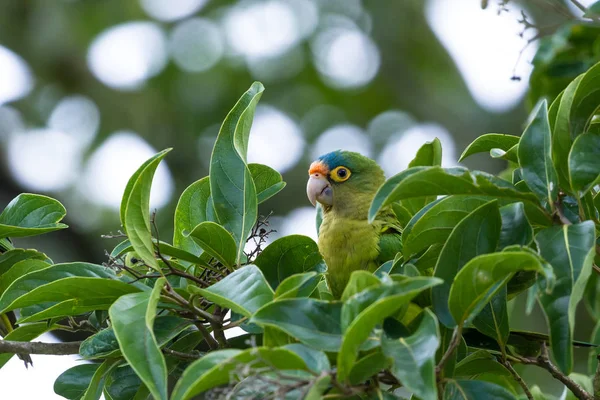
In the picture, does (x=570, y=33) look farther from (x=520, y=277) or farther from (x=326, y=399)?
(x=326, y=399)

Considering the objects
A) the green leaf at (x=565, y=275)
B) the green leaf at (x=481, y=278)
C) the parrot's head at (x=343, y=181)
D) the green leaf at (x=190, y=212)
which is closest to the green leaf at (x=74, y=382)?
the green leaf at (x=190, y=212)

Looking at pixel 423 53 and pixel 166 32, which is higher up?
pixel 166 32

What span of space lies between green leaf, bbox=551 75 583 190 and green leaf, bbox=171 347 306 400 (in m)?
0.72

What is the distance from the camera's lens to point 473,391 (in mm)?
1389

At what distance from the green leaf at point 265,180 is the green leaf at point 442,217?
0.48 m

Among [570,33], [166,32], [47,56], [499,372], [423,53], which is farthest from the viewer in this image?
[166,32]

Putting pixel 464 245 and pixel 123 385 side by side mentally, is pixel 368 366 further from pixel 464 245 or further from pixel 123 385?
pixel 123 385

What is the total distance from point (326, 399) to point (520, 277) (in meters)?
0.57

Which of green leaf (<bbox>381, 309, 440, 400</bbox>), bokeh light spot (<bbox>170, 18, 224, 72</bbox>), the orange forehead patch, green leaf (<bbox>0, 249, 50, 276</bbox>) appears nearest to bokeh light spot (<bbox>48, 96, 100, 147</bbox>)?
bokeh light spot (<bbox>170, 18, 224, 72</bbox>)

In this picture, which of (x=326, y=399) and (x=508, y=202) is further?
(x=508, y=202)

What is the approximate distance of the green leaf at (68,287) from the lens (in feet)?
4.97

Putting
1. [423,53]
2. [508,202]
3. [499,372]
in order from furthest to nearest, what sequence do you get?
[423,53] < [499,372] < [508,202]

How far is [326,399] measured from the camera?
1303 mm

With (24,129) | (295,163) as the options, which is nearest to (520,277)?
(295,163)
